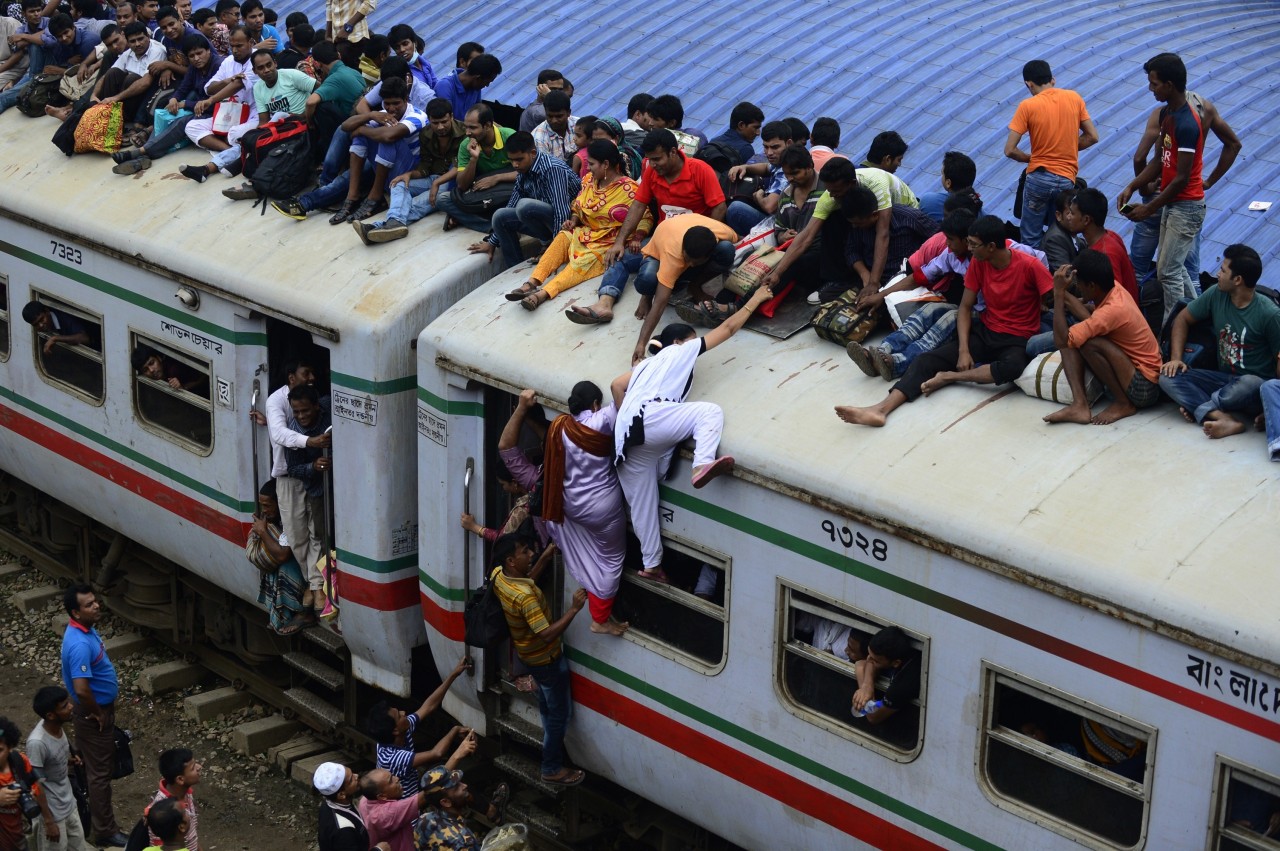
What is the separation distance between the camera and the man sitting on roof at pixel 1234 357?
603 cm

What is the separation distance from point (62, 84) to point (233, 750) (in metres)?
4.86

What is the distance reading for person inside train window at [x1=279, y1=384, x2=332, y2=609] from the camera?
8.81 metres

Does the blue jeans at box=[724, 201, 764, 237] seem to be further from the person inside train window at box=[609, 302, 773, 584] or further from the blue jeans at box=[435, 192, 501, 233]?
the blue jeans at box=[435, 192, 501, 233]

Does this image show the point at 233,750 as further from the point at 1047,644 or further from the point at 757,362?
the point at 1047,644

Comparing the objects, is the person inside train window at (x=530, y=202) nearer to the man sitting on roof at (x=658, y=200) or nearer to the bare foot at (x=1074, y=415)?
the man sitting on roof at (x=658, y=200)

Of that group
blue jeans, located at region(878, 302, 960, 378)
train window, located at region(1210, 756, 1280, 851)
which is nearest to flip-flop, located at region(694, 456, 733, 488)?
blue jeans, located at region(878, 302, 960, 378)

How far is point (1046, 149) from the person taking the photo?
8.55 meters

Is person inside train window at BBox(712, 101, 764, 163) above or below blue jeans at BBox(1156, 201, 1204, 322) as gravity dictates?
above

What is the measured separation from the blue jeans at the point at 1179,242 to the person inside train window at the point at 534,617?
316cm

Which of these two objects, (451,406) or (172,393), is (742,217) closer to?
(451,406)

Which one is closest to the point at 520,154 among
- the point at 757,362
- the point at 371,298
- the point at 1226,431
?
the point at 371,298

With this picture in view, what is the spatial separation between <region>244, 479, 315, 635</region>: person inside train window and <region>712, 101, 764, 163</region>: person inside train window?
125 inches

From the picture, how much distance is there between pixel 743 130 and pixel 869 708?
4140mm

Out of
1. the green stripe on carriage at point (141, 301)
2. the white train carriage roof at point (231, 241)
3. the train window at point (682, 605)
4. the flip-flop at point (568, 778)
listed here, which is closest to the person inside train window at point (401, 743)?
the flip-flop at point (568, 778)
